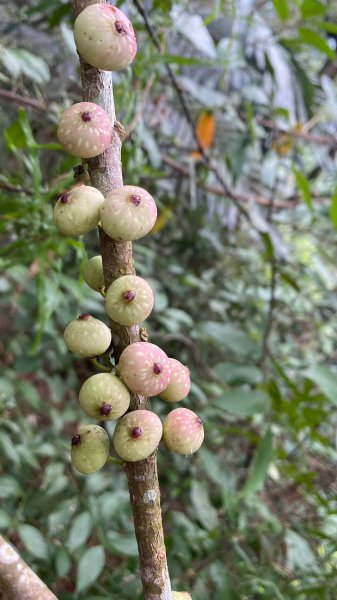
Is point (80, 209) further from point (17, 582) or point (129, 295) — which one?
point (17, 582)

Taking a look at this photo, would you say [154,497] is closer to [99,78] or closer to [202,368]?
[99,78]

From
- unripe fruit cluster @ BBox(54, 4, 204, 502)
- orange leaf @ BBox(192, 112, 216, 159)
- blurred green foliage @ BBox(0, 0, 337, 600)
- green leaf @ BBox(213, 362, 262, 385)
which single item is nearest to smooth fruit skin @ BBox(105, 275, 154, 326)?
unripe fruit cluster @ BBox(54, 4, 204, 502)

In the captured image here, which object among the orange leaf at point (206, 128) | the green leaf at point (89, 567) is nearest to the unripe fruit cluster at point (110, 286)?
the green leaf at point (89, 567)

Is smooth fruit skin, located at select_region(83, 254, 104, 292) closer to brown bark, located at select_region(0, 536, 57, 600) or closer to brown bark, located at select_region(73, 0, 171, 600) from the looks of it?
brown bark, located at select_region(73, 0, 171, 600)

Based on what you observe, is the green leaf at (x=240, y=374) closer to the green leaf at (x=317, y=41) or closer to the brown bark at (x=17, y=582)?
the green leaf at (x=317, y=41)

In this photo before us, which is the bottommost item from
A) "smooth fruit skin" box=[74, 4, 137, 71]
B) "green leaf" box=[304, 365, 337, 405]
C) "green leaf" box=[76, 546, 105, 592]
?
"green leaf" box=[76, 546, 105, 592]

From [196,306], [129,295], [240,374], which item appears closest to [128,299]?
[129,295]

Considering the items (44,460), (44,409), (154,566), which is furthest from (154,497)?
(44,460)
